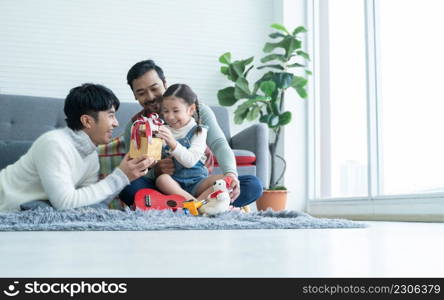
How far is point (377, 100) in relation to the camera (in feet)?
11.1

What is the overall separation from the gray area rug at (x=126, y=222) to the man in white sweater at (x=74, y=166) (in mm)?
82

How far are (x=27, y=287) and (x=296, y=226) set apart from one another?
3.74ft

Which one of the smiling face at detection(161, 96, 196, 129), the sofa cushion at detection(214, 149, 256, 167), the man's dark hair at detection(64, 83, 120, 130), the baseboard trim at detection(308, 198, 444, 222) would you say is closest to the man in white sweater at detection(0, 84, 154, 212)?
the man's dark hair at detection(64, 83, 120, 130)

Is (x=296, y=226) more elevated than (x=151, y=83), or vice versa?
(x=151, y=83)

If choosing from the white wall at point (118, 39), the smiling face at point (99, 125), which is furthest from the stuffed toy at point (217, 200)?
the white wall at point (118, 39)

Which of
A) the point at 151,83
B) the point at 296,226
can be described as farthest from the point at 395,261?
the point at 151,83

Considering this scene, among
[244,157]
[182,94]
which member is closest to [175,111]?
[182,94]

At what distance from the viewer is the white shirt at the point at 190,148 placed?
1941mm

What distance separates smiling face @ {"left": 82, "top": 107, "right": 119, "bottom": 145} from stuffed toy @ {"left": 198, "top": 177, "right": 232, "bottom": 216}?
1.65 feet

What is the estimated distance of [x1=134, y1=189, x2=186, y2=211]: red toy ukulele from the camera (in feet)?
6.37

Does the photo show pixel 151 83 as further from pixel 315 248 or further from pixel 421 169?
pixel 421 169

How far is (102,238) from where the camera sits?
43.4 inches

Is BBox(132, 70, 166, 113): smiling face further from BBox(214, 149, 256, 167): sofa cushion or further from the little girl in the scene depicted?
BBox(214, 149, 256, 167): sofa cushion

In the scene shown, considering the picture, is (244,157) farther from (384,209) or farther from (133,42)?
(133,42)
